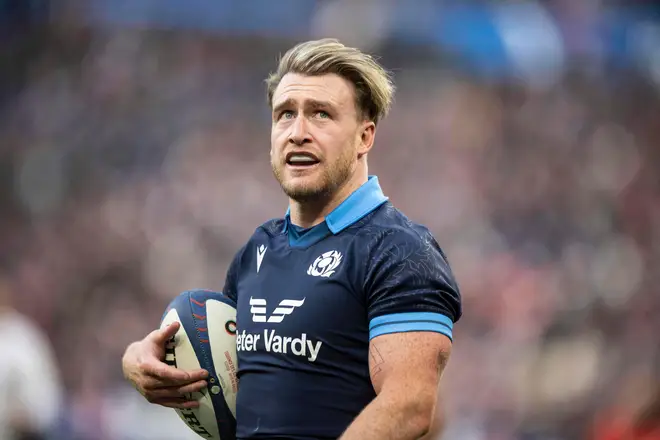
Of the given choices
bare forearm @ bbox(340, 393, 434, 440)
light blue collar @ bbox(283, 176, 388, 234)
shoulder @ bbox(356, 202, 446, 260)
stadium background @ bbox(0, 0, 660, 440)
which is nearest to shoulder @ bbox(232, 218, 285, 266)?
light blue collar @ bbox(283, 176, 388, 234)

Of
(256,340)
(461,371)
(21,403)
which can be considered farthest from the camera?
(461,371)

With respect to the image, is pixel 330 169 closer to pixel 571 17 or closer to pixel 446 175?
pixel 446 175

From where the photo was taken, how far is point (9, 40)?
9.99 meters

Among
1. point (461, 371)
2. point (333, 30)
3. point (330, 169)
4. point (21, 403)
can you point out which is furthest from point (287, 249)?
point (333, 30)

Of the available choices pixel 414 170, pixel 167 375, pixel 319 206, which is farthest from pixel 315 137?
pixel 414 170

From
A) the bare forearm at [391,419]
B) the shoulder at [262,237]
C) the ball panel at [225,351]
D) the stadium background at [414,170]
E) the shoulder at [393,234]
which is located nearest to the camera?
the bare forearm at [391,419]

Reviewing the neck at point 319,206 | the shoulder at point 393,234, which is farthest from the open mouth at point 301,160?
the shoulder at point 393,234

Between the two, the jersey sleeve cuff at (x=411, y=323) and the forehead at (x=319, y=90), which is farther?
the forehead at (x=319, y=90)

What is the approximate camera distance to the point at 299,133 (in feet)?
9.79

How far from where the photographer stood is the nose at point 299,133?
9.78ft

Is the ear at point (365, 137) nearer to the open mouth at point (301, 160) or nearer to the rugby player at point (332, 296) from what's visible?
the rugby player at point (332, 296)

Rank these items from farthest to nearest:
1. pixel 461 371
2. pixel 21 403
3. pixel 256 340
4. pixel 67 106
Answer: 1. pixel 67 106
2. pixel 461 371
3. pixel 21 403
4. pixel 256 340

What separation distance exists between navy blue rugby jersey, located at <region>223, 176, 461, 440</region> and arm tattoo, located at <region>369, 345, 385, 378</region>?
0.14 feet

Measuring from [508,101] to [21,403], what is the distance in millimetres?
5929
